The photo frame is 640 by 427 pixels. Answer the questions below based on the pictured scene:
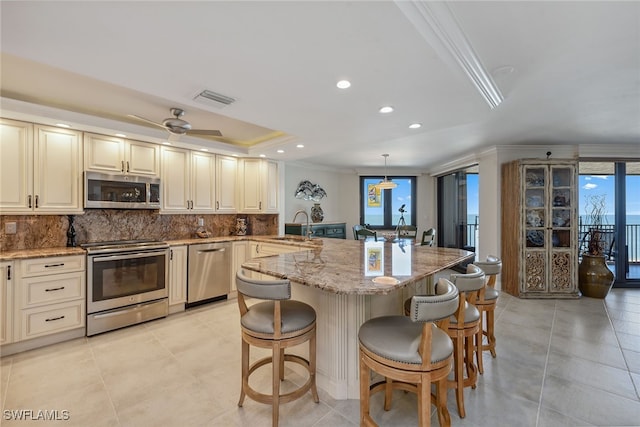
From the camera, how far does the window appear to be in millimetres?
7332

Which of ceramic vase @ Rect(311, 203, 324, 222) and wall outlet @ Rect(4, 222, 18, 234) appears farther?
ceramic vase @ Rect(311, 203, 324, 222)

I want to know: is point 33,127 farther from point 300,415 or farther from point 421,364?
point 421,364

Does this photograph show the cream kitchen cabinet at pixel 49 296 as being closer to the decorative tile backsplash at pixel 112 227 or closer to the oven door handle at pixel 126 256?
the oven door handle at pixel 126 256

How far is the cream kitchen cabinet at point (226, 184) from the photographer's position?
4508mm

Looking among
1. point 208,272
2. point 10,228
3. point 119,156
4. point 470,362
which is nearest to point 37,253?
point 10,228

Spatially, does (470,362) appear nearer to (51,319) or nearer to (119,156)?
(51,319)

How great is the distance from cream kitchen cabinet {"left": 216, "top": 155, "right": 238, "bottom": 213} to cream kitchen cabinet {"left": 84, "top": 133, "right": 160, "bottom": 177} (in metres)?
0.91

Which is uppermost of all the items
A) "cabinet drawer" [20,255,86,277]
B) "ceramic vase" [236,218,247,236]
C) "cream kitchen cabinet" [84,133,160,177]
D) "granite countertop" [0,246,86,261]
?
"cream kitchen cabinet" [84,133,160,177]

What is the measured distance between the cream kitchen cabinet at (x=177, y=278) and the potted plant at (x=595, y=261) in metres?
6.10

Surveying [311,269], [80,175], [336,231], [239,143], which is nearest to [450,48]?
[311,269]

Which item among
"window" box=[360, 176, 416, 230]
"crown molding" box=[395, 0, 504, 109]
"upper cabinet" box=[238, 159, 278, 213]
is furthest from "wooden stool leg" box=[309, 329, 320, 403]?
"window" box=[360, 176, 416, 230]

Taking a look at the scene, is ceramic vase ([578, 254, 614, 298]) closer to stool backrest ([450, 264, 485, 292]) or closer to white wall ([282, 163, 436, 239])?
white wall ([282, 163, 436, 239])

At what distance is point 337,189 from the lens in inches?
286

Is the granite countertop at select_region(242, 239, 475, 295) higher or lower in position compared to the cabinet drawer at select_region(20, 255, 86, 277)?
higher
